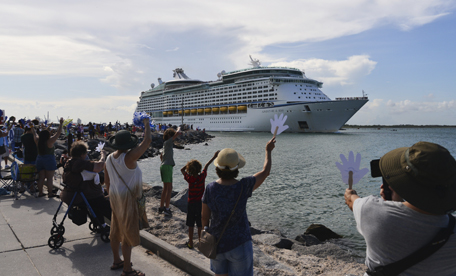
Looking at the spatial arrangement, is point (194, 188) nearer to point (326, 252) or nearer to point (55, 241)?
point (55, 241)

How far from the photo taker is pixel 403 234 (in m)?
1.58

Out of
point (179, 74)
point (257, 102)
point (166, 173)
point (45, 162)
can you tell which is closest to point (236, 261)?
point (166, 173)

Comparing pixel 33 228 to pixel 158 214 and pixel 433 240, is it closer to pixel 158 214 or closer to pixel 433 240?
pixel 158 214

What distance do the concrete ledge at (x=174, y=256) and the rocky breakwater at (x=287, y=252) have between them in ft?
0.56

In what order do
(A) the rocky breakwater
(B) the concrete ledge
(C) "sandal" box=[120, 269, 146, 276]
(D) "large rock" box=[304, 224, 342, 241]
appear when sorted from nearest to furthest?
(C) "sandal" box=[120, 269, 146, 276] → (B) the concrete ledge → (A) the rocky breakwater → (D) "large rock" box=[304, 224, 342, 241]

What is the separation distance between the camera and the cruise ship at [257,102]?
167ft

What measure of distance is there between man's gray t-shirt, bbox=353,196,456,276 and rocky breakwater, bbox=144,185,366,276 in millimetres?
2315

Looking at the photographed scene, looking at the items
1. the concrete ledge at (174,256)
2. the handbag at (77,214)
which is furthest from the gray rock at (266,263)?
the handbag at (77,214)

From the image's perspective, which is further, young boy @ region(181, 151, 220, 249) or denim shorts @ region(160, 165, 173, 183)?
denim shorts @ region(160, 165, 173, 183)

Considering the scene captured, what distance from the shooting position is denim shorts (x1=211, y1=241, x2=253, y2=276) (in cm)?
257

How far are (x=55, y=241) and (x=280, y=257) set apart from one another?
3.36 metres

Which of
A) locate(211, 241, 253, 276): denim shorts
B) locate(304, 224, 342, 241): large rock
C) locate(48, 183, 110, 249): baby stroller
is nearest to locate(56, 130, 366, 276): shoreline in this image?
locate(304, 224, 342, 241): large rock

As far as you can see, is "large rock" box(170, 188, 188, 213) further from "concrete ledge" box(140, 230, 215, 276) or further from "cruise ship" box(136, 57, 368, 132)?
"cruise ship" box(136, 57, 368, 132)

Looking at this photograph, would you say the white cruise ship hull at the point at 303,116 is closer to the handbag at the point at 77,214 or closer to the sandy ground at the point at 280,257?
the sandy ground at the point at 280,257
